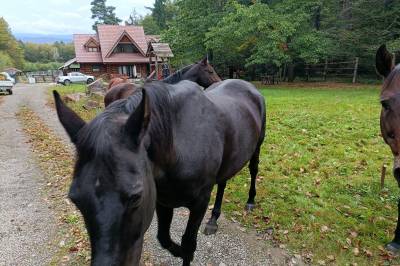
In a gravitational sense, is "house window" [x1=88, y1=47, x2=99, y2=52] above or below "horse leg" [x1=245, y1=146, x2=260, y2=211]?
above

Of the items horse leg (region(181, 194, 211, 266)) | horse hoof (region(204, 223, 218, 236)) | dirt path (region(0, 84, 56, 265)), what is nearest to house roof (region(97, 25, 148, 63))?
dirt path (region(0, 84, 56, 265))

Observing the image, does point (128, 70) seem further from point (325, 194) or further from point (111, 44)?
point (325, 194)

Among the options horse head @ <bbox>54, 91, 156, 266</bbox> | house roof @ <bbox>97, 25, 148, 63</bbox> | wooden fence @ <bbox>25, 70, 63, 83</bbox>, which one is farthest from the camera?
wooden fence @ <bbox>25, 70, 63, 83</bbox>

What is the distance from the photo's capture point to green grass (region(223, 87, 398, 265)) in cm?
351

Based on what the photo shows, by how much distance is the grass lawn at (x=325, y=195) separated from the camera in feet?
11.4

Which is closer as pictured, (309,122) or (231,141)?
(231,141)

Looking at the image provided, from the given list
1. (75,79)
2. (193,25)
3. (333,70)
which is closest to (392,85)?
(333,70)

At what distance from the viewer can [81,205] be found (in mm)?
1438

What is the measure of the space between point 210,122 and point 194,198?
0.65 metres

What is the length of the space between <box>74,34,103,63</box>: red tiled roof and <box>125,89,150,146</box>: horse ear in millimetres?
43187

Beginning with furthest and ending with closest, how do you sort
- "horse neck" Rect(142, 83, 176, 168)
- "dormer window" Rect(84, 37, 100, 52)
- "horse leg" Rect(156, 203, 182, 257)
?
1. "dormer window" Rect(84, 37, 100, 52)
2. "horse leg" Rect(156, 203, 182, 257)
3. "horse neck" Rect(142, 83, 176, 168)

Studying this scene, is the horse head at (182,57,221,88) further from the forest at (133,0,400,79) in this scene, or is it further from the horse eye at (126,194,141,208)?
the forest at (133,0,400,79)

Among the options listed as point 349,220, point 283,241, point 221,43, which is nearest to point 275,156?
point 349,220

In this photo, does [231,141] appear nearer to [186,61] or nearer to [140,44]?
[186,61]
